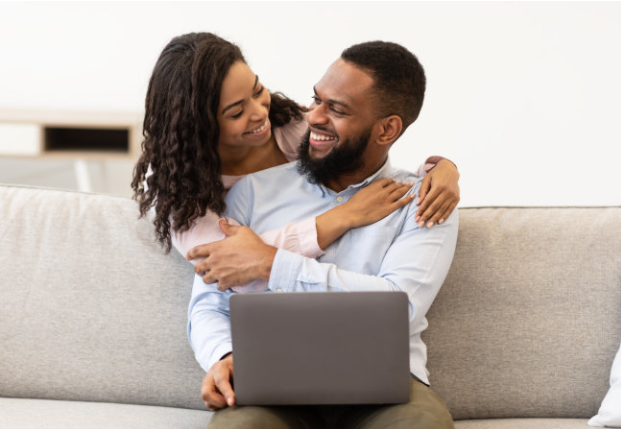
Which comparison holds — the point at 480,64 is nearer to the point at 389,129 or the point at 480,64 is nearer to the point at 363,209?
the point at 389,129

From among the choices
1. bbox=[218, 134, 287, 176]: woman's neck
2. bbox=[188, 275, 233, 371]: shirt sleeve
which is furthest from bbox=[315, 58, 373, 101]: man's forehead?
bbox=[188, 275, 233, 371]: shirt sleeve

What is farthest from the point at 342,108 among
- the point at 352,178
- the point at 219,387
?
the point at 219,387

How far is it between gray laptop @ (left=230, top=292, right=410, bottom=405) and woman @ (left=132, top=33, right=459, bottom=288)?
348 mm

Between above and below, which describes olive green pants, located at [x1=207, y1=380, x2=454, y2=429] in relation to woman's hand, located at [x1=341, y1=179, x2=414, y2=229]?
below

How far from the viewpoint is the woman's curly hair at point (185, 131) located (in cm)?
164

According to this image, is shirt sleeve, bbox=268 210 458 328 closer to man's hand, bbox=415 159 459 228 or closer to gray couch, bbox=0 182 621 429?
man's hand, bbox=415 159 459 228

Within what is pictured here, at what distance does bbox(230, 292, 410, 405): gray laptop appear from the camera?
127cm

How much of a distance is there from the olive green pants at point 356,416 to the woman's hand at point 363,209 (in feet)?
1.20

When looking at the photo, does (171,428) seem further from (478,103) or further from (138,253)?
(478,103)

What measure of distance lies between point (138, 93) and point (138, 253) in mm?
2037

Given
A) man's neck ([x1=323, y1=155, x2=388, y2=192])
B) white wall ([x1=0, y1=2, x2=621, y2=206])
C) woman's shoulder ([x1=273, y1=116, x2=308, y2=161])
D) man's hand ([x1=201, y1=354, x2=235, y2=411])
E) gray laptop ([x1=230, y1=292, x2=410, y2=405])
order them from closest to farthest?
gray laptop ([x1=230, y1=292, x2=410, y2=405]) < man's hand ([x1=201, y1=354, x2=235, y2=411]) < man's neck ([x1=323, y1=155, x2=388, y2=192]) < woman's shoulder ([x1=273, y1=116, x2=308, y2=161]) < white wall ([x1=0, y1=2, x2=621, y2=206])

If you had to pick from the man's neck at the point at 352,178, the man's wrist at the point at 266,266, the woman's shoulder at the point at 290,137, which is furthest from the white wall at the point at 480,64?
the man's wrist at the point at 266,266

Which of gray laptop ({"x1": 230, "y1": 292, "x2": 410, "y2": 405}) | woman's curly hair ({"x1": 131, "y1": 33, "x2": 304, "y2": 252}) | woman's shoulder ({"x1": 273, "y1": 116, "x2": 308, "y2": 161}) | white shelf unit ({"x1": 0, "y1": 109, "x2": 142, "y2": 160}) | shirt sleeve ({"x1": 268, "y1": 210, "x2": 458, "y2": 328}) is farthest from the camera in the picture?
white shelf unit ({"x1": 0, "y1": 109, "x2": 142, "y2": 160})

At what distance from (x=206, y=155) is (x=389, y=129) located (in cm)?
43
